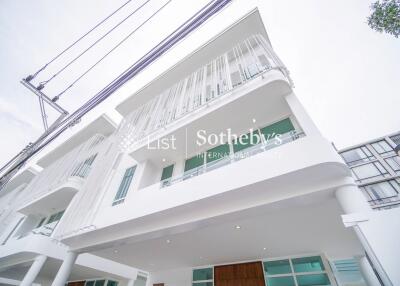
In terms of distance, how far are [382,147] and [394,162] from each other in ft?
8.58

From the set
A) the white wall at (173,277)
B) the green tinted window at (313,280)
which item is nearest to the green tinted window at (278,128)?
the green tinted window at (313,280)

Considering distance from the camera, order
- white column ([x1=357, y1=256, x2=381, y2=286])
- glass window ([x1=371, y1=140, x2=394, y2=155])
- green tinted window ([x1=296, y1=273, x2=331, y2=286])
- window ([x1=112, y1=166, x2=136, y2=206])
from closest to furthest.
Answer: white column ([x1=357, y1=256, x2=381, y2=286])
green tinted window ([x1=296, y1=273, x2=331, y2=286])
window ([x1=112, y1=166, x2=136, y2=206])
glass window ([x1=371, y1=140, x2=394, y2=155])

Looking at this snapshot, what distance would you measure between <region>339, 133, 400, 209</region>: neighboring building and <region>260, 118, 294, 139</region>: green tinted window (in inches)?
725

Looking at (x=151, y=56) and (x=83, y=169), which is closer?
(x=151, y=56)

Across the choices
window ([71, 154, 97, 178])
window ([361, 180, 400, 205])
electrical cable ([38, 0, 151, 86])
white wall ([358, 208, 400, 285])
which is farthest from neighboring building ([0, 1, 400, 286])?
window ([361, 180, 400, 205])

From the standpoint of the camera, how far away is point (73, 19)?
4.20m

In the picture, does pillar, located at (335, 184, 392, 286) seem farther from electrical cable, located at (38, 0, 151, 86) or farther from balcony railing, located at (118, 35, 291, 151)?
electrical cable, located at (38, 0, 151, 86)

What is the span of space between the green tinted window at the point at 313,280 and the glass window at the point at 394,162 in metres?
21.5

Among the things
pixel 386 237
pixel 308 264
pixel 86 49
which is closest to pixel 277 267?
pixel 308 264

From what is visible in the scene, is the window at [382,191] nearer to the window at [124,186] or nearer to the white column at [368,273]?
the white column at [368,273]

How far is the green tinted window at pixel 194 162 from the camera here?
651 centimetres

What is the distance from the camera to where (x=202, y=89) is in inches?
257

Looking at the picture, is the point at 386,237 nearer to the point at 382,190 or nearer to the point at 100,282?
the point at 100,282

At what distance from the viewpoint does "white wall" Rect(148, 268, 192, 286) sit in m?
6.80
